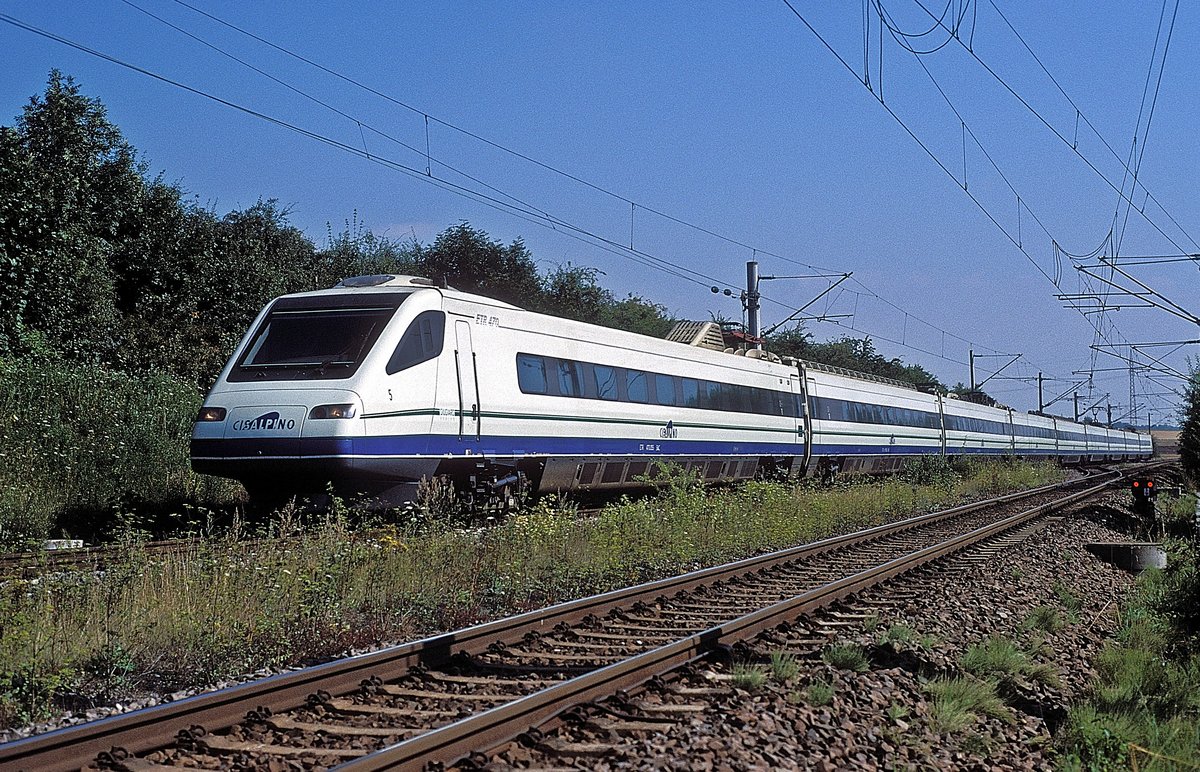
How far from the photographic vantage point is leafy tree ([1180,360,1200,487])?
31.1 meters

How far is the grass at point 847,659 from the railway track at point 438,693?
2.58 ft

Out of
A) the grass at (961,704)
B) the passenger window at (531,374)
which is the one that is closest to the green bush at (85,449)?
the passenger window at (531,374)

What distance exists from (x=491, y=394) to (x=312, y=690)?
864 cm

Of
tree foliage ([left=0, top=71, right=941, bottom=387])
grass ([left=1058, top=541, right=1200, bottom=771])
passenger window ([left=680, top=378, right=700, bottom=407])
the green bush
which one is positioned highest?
tree foliage ([left=0, top=71, right=941, bottom=387])

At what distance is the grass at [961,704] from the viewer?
6.59 m

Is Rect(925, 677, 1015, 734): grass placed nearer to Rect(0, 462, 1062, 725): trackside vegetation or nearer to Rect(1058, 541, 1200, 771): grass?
Rect(1058, 541, 1200, 771): grass

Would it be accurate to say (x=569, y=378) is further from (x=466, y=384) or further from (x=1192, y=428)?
(x=1192, y=428)

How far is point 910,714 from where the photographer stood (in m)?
6.65

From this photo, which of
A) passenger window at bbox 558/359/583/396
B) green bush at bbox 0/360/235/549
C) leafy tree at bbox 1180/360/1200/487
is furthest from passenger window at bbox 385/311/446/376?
leafy tree at bbox 1180/360/1200/487

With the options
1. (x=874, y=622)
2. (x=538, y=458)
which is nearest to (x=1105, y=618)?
(x=874, y=622)

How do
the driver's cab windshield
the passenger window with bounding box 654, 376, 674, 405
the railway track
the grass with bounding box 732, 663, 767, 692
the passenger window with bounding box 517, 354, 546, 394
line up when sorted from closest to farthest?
1. the railway track
2. the grass with bounding box 732, 663, 767, 692
3. the driver's cab windshield
4. the passenger window with bounding box 517, 354, 546, 394
5. the passenger window with bounding box 654, 376, 674, 405

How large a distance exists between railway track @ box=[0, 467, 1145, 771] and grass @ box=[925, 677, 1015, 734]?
1.61 m

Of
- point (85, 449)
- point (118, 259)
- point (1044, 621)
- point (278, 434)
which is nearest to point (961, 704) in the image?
point (1044, 621)

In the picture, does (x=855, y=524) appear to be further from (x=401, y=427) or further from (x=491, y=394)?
(x=401, y=427)
